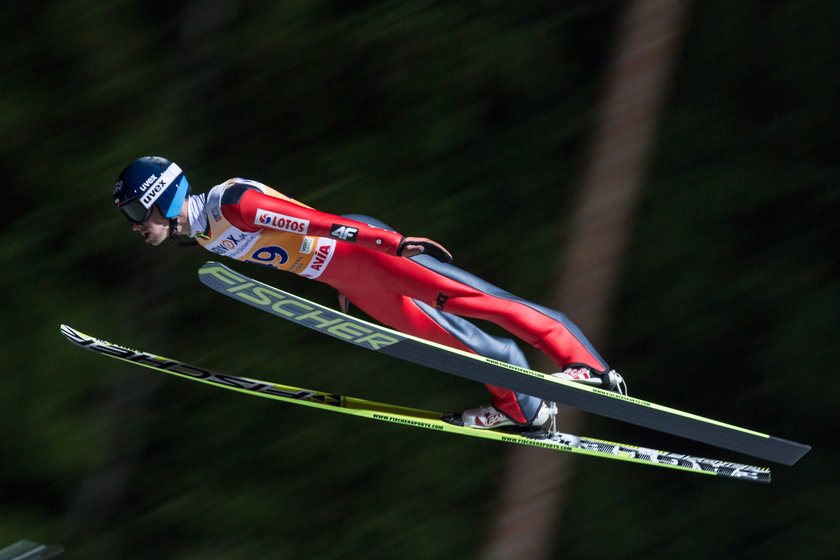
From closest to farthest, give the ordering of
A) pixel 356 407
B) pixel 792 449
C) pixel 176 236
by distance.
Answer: pixel 176 236 → pixel 792 449 → pixel 356 407

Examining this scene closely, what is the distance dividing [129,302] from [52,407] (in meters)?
0.69

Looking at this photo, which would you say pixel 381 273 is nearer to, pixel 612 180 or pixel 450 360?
pixel 450 360

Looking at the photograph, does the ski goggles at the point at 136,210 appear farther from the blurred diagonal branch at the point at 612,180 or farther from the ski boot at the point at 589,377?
the blurred diagonal branch at the point at 612,180

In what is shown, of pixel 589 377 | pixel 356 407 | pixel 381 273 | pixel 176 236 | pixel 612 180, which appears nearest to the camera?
pixel 176 236

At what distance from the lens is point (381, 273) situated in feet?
14.0

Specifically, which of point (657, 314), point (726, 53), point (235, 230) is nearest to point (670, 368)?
point (657, 314)

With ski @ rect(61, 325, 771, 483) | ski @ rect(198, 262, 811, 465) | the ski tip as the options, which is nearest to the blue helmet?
ski @ rect(198, 262, 811, 465)

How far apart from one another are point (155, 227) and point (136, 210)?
0.09 meters

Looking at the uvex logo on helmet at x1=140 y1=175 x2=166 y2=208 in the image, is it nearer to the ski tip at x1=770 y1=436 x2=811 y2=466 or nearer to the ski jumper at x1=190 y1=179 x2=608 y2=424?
the ski jumper at x1=190 y1=179 x2=608 y2=424

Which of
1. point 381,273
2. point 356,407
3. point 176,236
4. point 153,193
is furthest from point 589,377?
point 153,193

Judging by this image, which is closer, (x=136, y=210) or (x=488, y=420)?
(x=136, y=210)

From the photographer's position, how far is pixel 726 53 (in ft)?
22.4

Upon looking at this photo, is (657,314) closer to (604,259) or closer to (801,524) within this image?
(604,259)

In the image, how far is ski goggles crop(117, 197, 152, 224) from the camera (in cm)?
396
